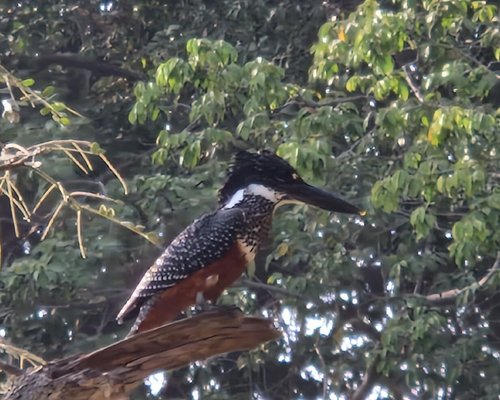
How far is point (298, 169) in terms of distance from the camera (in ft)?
16.8

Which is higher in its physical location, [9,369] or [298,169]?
[9,369]

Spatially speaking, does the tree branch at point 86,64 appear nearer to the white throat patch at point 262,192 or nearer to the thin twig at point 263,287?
the thin twig at point 263,287

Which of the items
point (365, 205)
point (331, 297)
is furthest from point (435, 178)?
point (331, 297)

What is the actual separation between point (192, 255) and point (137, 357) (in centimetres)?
93

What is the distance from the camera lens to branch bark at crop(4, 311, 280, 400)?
2760 mm

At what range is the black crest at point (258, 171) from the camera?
4.01 meters

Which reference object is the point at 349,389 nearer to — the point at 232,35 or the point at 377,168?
the point at 377,168

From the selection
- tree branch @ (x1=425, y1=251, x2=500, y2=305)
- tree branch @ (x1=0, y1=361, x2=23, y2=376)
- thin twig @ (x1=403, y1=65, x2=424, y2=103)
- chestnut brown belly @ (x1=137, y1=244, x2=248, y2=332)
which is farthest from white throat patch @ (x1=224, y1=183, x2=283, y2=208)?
tree branch @ (x1=425, y1=251, x2=500, y2=305)

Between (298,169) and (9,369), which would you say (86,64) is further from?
(9,369)

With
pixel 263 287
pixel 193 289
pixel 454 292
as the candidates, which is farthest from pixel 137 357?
pixel 454 292

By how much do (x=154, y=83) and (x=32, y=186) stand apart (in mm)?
689

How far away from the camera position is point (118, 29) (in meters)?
7.04

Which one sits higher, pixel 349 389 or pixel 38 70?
pixel 38 70

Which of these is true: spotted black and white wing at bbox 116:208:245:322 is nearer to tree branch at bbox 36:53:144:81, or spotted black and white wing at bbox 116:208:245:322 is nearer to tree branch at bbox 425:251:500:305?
tree branch at bbox 425:251:500:305
